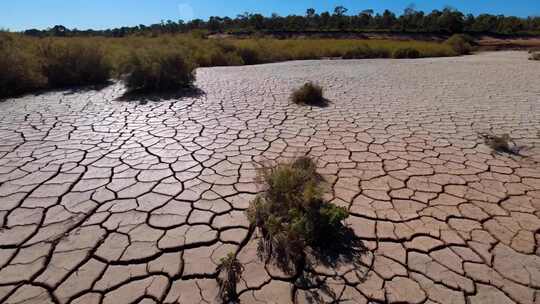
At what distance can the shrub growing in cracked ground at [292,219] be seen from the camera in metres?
1.87

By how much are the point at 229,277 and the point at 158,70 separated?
6.10m

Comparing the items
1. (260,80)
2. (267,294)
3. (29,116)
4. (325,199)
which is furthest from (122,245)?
(260,80)

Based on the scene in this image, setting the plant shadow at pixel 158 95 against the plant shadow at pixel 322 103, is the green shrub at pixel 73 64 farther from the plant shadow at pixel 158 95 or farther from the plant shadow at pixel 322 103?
the plant shadow at pixel 322 103

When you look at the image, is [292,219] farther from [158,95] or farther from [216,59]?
[216,59]

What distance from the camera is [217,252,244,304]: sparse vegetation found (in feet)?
5.24

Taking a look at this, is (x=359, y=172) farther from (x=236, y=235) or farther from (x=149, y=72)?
(x=149, y=72)

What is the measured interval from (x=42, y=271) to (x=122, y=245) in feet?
1.41

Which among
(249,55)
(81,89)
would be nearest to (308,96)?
(81,89)

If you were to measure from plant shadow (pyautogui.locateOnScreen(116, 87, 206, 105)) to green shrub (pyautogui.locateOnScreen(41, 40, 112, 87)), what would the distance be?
6.34 ft

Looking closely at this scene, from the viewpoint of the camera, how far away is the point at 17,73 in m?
6.25

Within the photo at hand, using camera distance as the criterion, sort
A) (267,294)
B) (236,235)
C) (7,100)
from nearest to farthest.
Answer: (267,294), (236,235), (7,100)

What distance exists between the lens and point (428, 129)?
426 centimetres

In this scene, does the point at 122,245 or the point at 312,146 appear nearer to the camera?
the point at 122,245

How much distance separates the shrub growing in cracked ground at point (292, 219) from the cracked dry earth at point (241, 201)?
4.6 inches
